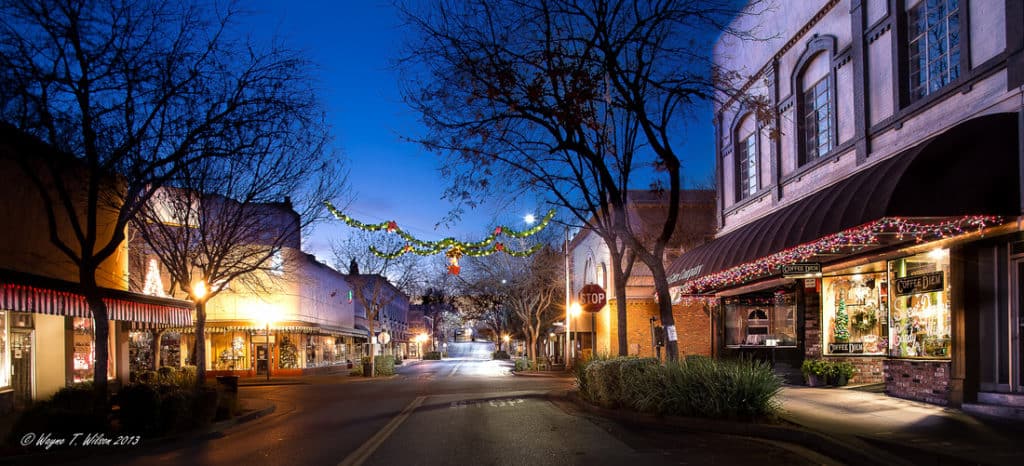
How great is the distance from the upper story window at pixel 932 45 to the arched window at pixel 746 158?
755 centimetres

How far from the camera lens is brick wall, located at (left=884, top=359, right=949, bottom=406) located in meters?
14.5

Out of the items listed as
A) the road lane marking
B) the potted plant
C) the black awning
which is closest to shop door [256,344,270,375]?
the road lane marking

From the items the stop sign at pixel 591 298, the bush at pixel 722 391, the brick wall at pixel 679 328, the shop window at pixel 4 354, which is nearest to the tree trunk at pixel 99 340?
the shop window at pixel 4 354

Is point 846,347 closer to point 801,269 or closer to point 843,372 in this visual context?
point 843,372

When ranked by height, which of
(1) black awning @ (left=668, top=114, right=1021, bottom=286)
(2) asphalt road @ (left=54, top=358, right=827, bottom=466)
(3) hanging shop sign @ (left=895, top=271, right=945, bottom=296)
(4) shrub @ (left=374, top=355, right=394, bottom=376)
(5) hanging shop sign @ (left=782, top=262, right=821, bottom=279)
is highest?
(1) black awning @ (left=668, top=114, right=1021, bottom=286)

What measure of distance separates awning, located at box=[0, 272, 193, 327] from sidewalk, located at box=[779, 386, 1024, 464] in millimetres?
13588

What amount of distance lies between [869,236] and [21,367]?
1811cm

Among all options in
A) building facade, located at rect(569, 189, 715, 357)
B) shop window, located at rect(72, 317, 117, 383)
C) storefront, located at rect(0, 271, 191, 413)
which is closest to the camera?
storefront, located at rect(0, 271, 191, 413)

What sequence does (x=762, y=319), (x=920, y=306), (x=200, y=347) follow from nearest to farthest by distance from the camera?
(x=920, y=306) → (x=200, y=347) → (x=762, y=319)

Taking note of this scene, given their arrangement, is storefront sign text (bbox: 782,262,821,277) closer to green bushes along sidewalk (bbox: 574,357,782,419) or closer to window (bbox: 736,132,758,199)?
green bushes along sidewalk (bbox: 574,357,782,419)

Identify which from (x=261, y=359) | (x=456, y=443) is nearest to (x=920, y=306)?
(x=456, y=443)

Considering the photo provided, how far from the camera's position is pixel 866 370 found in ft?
64.6

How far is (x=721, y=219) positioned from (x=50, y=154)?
60.1ft

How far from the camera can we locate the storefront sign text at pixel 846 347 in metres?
19.5
